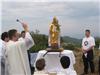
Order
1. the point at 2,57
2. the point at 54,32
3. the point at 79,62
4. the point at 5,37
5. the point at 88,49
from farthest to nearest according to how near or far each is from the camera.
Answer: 1. the point at 79,62
2. the point at 88,49
3. the point at 54,32
4. the point at 5,37
5. the point at 2,57

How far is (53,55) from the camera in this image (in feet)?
33.6

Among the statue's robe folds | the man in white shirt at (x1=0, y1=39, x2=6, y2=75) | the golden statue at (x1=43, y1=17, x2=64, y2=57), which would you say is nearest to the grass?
the golden statue at (x1=43, y1=17, x2=64, y2=57)

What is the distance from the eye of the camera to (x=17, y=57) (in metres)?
6.75

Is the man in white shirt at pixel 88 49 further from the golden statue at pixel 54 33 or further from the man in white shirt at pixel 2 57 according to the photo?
the man in white shirt at pixel 2 57

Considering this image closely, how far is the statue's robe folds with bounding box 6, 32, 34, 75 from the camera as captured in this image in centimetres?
666

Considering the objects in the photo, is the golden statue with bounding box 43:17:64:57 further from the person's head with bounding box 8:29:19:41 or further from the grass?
the person's head with bounding box 8:29:19:41

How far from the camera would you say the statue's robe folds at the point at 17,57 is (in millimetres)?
6660

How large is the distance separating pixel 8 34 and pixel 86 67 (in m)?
4.92

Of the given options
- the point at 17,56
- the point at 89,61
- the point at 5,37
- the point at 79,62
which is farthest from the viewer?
the point at 79,62

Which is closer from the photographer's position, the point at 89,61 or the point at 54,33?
the point at 54,33

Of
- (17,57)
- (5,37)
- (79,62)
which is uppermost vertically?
(5,37)

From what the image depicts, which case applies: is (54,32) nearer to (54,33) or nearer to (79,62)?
(54,33)

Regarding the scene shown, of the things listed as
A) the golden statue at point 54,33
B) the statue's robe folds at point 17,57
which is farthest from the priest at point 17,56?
the golden statue at point 54,33

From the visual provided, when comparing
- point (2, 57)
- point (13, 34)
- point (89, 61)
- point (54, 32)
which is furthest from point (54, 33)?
point (2, 57)
